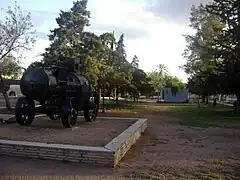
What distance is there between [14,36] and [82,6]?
12912 millimetres

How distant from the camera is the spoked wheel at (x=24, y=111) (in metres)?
12.2

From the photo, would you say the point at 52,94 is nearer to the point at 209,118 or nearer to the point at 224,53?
the point at 209,118

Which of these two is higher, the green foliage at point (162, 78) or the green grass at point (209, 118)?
the green foliage at point (162, 78)

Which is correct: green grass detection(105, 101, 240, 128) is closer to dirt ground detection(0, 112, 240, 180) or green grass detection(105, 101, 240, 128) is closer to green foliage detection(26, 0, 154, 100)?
green foliage detection(26, 0, 154, 100)

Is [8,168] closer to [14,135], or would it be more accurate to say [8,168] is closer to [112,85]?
[14,135]

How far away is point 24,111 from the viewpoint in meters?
12.4

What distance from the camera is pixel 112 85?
2973 cm

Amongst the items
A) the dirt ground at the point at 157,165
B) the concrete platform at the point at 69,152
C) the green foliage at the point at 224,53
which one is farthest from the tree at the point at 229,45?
the concrete platform at the point at 69,152

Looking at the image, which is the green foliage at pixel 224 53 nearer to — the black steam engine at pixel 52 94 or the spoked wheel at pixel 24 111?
the black steam engine at pixel 52 94

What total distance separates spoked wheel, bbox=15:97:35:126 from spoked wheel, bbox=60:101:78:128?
4.52 ft

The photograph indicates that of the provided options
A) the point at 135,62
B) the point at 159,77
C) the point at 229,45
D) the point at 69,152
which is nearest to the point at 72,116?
the point at 69,152

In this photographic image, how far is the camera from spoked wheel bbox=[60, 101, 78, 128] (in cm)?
1150

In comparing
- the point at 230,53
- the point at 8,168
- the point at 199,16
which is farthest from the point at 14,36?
the point at 199,16

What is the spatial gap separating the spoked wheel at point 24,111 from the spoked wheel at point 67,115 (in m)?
1.38
